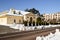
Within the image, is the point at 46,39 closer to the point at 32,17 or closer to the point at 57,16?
the point at 32,17

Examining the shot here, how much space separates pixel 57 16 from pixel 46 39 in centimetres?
14903

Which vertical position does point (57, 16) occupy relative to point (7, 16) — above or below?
below

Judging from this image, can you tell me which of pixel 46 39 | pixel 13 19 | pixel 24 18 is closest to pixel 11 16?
pixel 13 19

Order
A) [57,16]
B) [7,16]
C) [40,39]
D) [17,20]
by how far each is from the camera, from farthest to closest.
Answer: [57,16] < [17,20] < [7,16] < [40,39]

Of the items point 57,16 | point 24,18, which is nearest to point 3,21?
point 24,18

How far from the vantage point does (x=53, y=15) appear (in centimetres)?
15850

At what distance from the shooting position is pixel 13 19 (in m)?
67.9

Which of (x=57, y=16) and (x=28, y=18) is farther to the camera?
(x=57, y=16)

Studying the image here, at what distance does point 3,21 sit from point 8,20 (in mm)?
2139

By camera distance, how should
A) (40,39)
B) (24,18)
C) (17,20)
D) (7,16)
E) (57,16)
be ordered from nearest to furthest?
(40,39), (7,16), (17,20), (24,18), (57,16)

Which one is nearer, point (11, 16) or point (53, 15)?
point (11, 16)

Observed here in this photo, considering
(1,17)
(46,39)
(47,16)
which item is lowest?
(47,16)

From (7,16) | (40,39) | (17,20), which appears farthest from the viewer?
(17,20)

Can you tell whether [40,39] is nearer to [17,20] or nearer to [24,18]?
[17,20]
